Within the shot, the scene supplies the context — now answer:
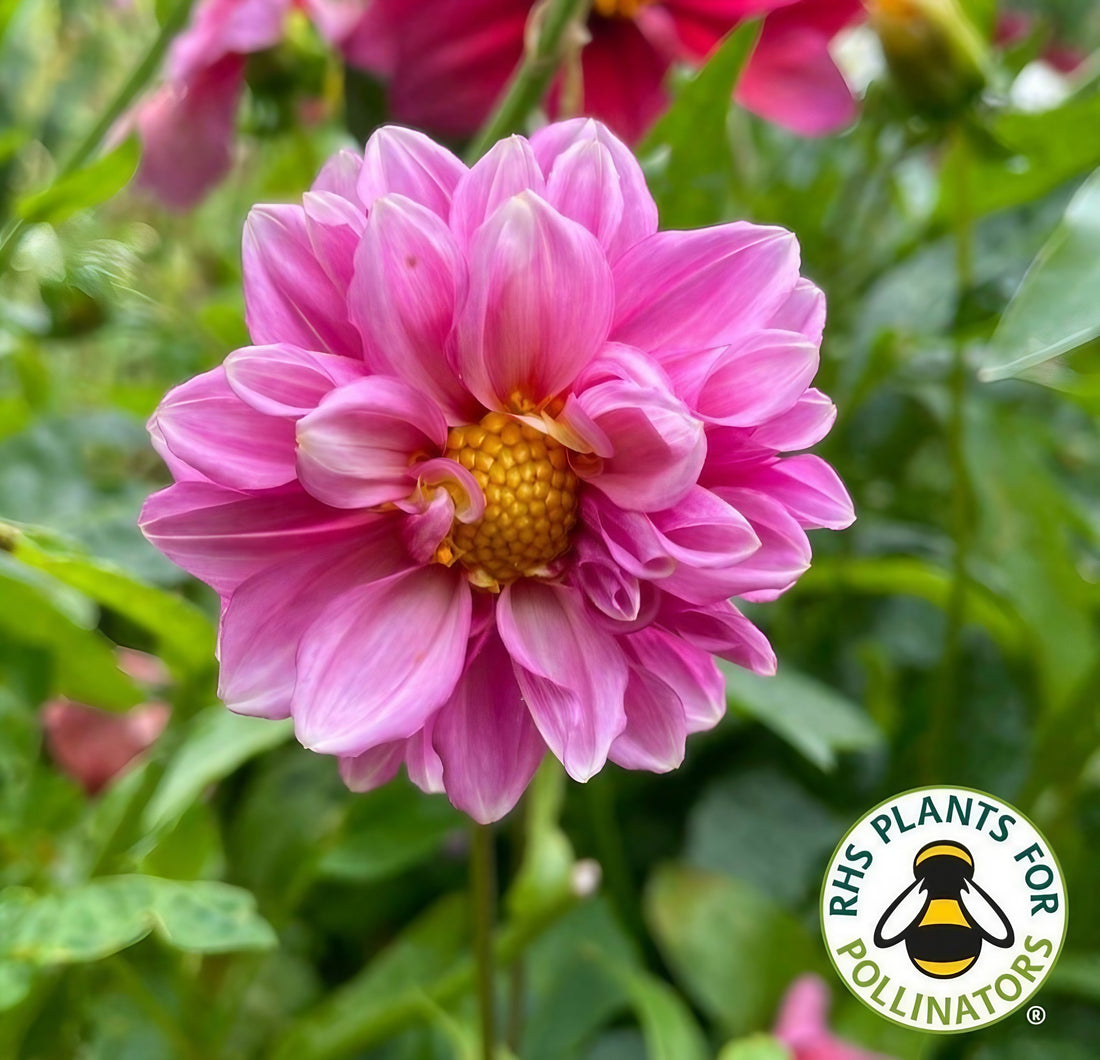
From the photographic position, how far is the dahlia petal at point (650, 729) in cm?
20

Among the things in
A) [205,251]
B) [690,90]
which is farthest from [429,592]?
[205,251]

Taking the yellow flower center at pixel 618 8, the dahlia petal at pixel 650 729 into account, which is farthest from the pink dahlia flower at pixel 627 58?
the dahlia petal at pixel 650 729

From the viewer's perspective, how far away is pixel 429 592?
200mm

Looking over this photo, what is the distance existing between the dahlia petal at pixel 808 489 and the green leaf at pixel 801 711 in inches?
4.7

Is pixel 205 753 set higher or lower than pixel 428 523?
lower

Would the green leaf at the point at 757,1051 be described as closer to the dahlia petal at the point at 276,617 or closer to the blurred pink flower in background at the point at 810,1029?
the blurred pink flower in background at the point at 810,1029

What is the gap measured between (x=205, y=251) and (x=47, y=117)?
15 cm

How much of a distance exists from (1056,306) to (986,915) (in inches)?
4.7

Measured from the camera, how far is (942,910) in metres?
0.20

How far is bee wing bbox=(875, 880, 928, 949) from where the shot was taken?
0.20 m

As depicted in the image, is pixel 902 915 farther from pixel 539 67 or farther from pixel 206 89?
pixel 206 89

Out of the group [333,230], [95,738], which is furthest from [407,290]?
[95,738]

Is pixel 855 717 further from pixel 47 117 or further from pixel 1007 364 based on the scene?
pixel 47 117

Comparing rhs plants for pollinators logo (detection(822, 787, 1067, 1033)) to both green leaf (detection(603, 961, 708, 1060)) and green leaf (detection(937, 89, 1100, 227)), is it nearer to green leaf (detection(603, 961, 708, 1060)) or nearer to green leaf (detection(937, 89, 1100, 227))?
green leaf (detection(603, 961, 708, 1060))
